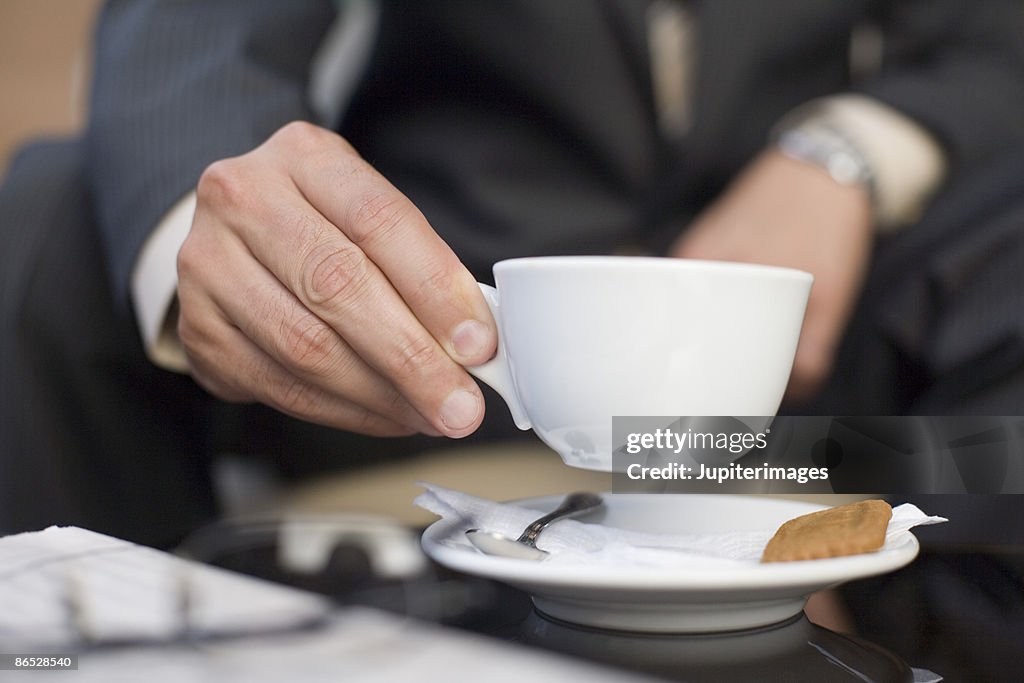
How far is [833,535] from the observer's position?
0.23 m

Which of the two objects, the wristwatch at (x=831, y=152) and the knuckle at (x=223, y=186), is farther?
the wristwatch at (x=831, y=152)

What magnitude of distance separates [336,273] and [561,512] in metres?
0.11

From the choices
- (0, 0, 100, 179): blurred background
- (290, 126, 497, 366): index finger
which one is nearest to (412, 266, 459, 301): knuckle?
(290, 126, 497, 366): index finger

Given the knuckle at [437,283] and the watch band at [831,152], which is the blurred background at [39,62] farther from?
the knuckle at [437,283]

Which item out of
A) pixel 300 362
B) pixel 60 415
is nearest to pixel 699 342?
pixel 300 362

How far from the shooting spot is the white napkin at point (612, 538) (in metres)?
0.25

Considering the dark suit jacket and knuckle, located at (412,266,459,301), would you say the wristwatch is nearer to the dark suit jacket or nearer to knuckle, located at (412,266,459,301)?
the dark suit jacket

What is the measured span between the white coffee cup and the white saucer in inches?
1.9

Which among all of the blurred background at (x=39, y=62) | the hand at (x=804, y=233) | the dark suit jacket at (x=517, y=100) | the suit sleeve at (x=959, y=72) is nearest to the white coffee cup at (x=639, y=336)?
the dark suit jacket at (x=517, y=100)

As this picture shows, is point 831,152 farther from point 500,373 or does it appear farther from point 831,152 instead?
point 500,373

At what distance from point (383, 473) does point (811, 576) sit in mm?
410

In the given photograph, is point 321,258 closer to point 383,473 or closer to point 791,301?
point 791,301

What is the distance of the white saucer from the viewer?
0.21 meters

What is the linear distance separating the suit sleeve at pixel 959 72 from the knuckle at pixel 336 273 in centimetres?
49
